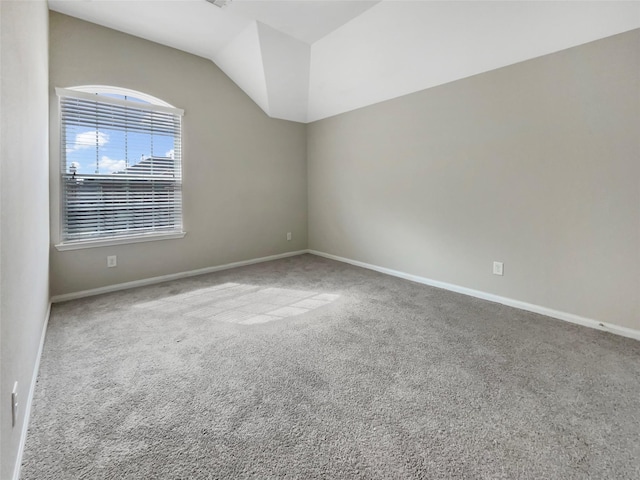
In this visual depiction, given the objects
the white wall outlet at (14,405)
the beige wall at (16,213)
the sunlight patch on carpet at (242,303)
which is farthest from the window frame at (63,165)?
the white wall outlet at (14,405)

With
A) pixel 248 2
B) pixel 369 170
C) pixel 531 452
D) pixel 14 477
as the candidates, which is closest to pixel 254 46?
pixel 248 2

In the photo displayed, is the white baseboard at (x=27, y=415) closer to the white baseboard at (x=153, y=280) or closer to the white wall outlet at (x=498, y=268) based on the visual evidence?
the white baseboard at (x=153, y=280)

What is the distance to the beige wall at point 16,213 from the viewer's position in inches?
39.8

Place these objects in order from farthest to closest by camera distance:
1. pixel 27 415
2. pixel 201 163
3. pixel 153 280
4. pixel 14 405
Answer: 1. pixel 201 163
2. pixel 153 280
3. pixel 27 415
4. pixel 14 405

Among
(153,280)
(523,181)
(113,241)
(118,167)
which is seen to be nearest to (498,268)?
(523,181)

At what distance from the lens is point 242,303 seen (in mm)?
2943

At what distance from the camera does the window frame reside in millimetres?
2871

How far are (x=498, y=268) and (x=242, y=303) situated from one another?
2.53 m

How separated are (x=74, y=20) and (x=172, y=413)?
370cm

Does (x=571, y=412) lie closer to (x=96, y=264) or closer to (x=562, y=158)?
(x=562, y=158)

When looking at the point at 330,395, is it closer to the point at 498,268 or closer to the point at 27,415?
the point at 27,415

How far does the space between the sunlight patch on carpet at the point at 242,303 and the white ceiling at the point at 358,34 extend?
2597 mm

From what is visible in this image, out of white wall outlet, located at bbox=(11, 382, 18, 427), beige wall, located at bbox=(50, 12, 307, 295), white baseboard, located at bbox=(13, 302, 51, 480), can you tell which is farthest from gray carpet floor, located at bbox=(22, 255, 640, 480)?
beige wall, located at bbox=(50, 12, 307, 295)

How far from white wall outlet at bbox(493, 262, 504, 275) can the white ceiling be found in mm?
1833
